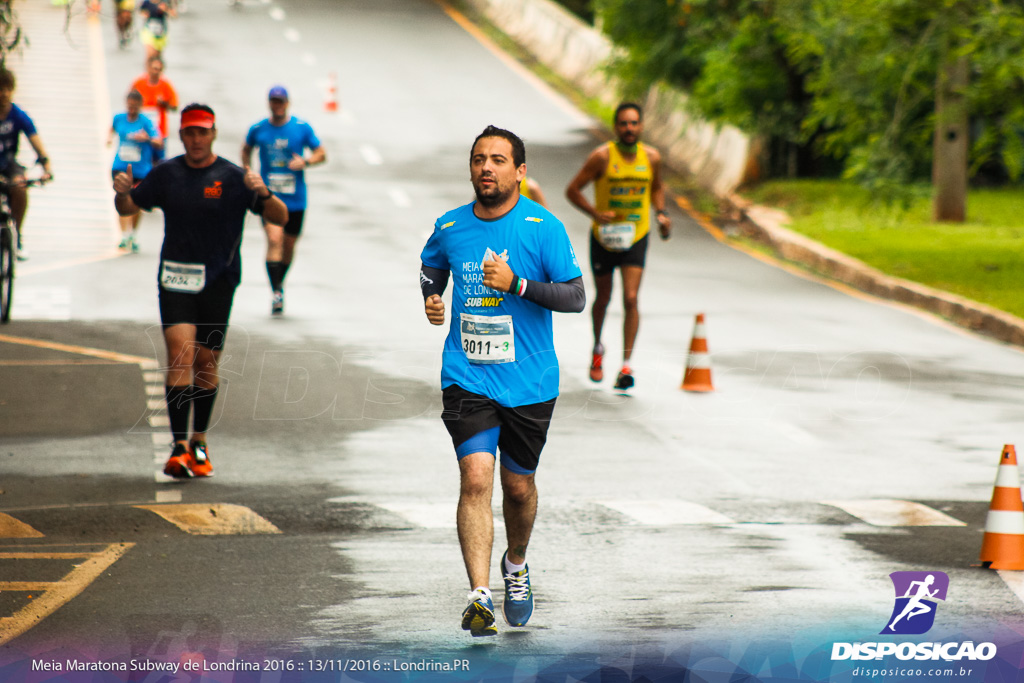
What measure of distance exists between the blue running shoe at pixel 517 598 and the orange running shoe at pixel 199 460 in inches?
130

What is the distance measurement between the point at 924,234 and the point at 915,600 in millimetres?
16747

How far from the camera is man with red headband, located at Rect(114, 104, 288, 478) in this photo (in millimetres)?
8805

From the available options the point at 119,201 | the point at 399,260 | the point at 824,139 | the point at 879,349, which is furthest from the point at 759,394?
the point at 824,139

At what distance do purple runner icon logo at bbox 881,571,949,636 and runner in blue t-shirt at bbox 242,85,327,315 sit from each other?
928 centimetres

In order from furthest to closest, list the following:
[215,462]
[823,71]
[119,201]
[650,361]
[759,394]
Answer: [823,71]
[650,361]
[759,394]
[215,462]
[119,201]

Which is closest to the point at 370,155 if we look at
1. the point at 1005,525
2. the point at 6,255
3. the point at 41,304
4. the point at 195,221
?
the point at 41,304

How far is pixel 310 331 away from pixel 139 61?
865 inches

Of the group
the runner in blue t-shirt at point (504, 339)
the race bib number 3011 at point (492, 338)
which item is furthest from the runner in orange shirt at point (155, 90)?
the race bib number 3011 at point (492, 338)

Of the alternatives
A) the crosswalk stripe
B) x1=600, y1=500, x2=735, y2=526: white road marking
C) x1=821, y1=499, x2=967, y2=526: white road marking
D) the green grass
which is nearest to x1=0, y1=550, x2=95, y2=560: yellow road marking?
x1=600, y1=500, x2=735, y2=526: white road marking

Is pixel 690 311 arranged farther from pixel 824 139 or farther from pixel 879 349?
pixel 824 139

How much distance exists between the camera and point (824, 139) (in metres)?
26.0

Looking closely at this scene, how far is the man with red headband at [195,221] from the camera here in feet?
28.9

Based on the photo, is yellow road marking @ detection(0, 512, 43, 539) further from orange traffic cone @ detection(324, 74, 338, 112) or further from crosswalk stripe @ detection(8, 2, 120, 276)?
orange traffic cone @ detection(324, 74, 338, 112)

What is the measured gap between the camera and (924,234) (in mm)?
22344
